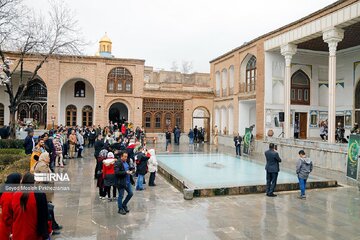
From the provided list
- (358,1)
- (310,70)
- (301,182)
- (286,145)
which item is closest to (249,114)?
(310,70)

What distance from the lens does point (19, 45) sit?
16.8 metres

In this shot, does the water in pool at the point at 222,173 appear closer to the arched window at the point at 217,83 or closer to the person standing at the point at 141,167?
the person standing at the point at 141,167

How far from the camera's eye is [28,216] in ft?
12.1

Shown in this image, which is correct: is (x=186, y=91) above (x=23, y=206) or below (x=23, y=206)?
above

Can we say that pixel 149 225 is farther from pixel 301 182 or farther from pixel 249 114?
pixel 249 114

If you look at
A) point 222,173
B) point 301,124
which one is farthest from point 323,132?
point 222,173

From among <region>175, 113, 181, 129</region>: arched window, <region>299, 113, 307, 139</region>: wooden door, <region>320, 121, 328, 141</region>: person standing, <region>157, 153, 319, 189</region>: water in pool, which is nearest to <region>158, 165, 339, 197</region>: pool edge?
<region>157, 153, 319, 189</region>: water in pool

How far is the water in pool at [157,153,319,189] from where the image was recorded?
9586 mm

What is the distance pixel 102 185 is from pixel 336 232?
217 inches

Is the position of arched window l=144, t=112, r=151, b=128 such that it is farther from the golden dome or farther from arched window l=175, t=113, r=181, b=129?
the golden dome

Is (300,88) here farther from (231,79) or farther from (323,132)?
(231,79)

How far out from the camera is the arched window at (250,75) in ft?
76.6

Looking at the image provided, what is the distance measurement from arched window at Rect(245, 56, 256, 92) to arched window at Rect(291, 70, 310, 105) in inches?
116

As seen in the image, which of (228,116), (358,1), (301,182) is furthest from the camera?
(228,116)
